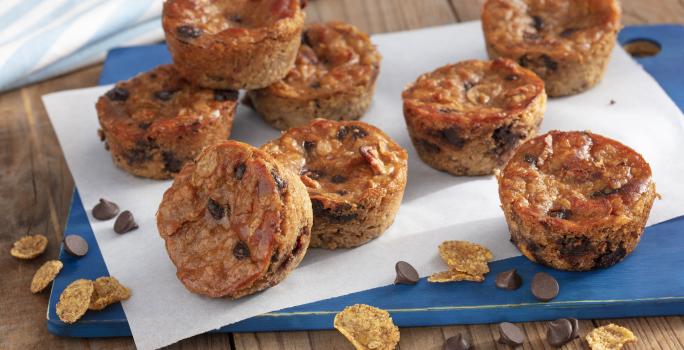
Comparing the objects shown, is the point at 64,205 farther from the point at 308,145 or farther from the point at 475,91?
the point at 475,91

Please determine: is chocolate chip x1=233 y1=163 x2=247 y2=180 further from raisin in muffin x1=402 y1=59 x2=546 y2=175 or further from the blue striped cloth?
the blue striped cloth

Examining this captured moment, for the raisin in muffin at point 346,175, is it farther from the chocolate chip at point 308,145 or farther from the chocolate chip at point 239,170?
the chocolate chip at point 239,170

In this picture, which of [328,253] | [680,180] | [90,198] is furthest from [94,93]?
[680,180]

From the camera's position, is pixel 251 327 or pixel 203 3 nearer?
pixel 251 327

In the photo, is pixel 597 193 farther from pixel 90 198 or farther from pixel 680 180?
pixel 90 198

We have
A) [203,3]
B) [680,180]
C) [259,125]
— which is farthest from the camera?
[259,125]

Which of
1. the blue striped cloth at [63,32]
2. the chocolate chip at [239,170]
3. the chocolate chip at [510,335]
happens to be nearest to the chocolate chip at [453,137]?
the chocolate chip at [510,335]
